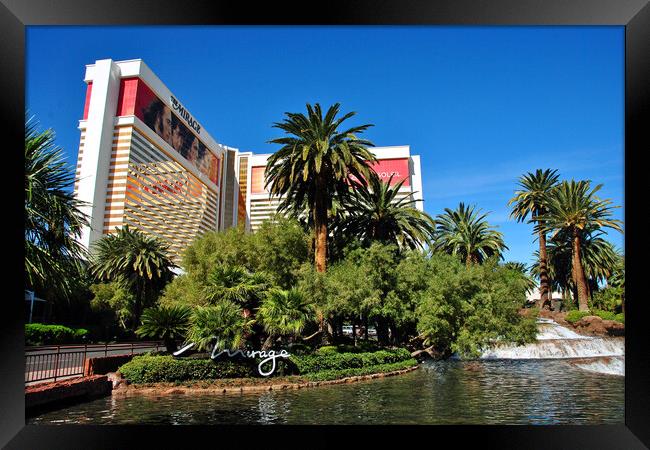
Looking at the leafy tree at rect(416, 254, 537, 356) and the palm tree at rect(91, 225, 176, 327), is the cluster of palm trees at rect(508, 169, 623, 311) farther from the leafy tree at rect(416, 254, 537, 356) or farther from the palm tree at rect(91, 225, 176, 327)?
the palm tree at rect(91, 225, 176, 327)

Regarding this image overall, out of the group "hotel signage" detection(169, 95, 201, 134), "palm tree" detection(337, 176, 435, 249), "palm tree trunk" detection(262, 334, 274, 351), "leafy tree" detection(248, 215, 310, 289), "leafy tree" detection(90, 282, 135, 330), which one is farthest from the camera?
"hotel signage" detection(169, 95, 201, 134)

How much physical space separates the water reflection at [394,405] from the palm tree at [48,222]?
3774 millimetres

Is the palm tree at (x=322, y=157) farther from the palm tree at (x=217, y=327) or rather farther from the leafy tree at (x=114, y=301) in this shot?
the leafy tree at (x=114, y=301)

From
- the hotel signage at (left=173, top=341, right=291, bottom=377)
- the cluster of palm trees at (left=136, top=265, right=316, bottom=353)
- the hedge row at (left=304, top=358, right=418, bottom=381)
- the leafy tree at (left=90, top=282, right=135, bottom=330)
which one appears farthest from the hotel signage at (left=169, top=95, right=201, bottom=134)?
the hotel signage at (left=173, top=341, right=291, bottom=377)

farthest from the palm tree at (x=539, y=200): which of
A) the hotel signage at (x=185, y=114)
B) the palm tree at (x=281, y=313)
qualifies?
the hotel signage at (x=185, y=114)

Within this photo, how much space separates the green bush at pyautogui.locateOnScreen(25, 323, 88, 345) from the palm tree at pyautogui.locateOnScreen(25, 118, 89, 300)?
1593 cm

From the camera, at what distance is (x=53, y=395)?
1265 centimetres

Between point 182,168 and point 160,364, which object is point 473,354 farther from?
point 182,168

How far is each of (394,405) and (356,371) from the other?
21.0 feet

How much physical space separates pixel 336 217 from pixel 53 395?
62.0 feet

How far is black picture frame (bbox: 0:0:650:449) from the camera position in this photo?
7434 millimetres

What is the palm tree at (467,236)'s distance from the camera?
136ft

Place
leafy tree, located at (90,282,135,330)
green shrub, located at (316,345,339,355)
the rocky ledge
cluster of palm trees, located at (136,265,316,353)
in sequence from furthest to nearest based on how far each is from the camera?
leafy tree, located at (90,282,135,330) < green shrub, located at (316,345,339,355) < cluster of palm trees, located at (136,265,316,353) < the rocky ledge

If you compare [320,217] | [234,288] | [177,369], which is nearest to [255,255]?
[320,217]
